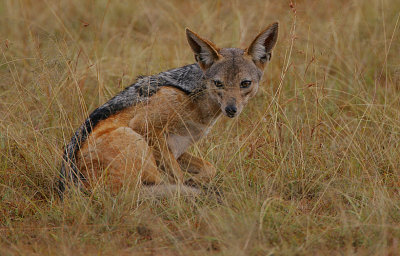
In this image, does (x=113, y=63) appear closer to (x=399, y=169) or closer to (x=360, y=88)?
(x=360, y=88)

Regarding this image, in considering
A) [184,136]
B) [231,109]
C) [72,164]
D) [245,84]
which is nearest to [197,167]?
[184,136]

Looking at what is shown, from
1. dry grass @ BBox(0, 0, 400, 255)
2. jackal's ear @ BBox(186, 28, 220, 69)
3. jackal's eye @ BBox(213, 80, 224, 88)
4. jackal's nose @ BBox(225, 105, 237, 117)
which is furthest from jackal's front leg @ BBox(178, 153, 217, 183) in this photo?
jackal's ear @ BBox(186, 28, 220, 69)

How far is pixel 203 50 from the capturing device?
19.3 ft

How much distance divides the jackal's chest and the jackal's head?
1.20 feet

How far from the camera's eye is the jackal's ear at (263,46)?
5758mm

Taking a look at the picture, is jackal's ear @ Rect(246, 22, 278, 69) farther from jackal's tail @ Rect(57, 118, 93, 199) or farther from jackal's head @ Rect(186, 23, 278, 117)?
jackal's tail @ Rect(57, 118, 93, 199)

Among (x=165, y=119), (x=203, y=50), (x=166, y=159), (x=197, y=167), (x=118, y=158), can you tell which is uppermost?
(x=203, y=50)

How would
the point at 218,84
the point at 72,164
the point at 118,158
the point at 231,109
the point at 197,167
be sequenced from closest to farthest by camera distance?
1. the point at 118,158
2. the point at 72,164
3. the point at 231,109
4. the point at 218,84
5. the point at 197,167

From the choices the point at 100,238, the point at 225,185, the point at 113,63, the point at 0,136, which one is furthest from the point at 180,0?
the point at 100,238

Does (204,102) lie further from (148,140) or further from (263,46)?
(263,46)

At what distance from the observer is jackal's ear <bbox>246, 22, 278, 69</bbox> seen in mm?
5758

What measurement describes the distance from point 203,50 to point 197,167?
1.25 meters

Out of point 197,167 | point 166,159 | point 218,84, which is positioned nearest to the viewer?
point 166,159

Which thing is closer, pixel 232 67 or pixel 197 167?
pixel 232 67
